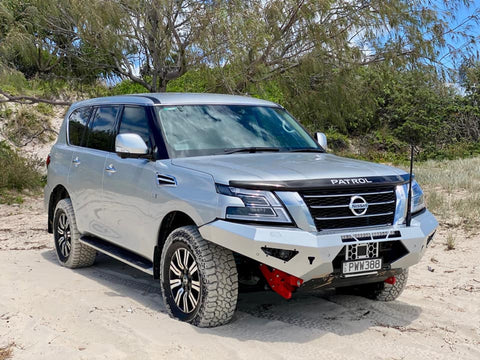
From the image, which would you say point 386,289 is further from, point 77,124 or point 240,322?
point 77,124

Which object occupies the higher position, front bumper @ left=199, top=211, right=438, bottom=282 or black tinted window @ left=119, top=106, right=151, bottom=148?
black tinted window @ left=119, top=106, right=151, bottom=148

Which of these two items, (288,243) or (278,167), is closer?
(288,243)

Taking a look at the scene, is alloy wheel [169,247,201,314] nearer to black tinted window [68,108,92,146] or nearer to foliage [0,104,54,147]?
black tinted window [68,108,92,146]

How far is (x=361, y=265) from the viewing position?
5.30 m

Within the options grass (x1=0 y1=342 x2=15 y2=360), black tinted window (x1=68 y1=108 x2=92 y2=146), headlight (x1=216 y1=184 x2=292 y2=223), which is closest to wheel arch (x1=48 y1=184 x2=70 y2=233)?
black tinted window (x1=68 y1=108 x2=92 y2=146)

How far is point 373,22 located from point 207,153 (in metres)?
8.00

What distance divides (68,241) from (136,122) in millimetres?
2072

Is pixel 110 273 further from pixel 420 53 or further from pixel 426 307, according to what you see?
pixel 420 53

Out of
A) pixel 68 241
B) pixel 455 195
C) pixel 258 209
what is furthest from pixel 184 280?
pixel 455 195

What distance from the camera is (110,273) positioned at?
7828 mm

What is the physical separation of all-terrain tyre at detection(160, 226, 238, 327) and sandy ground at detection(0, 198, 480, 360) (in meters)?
0.12

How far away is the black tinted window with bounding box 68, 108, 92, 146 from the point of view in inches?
314

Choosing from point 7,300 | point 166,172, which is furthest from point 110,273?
point 166,172

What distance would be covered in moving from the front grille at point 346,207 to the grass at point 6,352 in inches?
92.3
